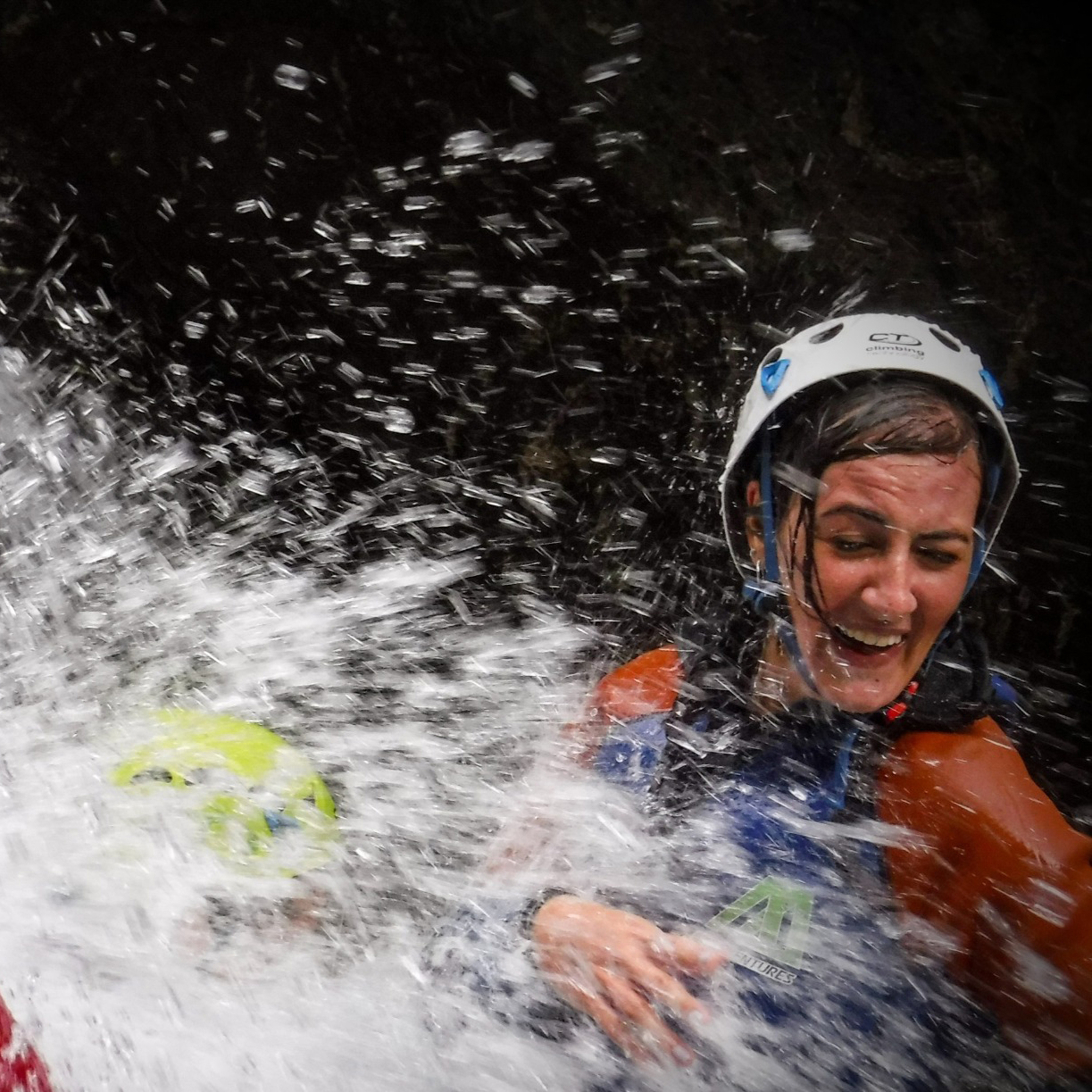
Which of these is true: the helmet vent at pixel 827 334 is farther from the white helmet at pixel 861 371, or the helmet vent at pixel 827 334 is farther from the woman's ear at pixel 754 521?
the woman's ear at pixel 754 521

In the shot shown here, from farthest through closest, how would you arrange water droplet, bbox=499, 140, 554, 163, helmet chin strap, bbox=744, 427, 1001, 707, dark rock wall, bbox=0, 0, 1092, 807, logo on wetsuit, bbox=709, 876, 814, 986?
water droplet, bbox=499, 140, 554, 163, dark rock wall, bbox=0, 0, 1092, 807, helmet chin strap, bbox=744, 427, 1001, 707, logo on wetsuit, bbox=709, 876, 814, 986

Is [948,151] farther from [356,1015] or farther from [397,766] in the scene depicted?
[356,1015]

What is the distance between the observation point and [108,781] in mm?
1810

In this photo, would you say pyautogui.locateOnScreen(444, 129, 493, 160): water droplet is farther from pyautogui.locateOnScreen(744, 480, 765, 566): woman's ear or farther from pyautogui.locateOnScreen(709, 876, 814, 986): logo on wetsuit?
pyautogui.locateOnScreen(709, 876, 814, 986): logo on wetsuit

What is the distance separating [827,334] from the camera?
1.71 metres

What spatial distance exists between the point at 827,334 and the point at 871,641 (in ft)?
1.82

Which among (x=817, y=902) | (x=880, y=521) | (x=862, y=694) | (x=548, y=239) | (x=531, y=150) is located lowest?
(x=817, y=902)

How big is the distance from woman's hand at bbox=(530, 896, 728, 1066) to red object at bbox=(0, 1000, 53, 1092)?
2.45 feet

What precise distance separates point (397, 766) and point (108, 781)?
60 centimetres

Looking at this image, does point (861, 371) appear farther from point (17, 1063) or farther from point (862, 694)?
point (17, 1063)

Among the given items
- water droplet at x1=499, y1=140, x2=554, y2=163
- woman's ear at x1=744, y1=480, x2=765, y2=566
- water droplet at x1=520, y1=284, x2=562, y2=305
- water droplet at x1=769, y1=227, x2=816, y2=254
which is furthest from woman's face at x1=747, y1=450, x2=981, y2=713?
water droplet at x1=499, y1=140, x2=554, y2=163

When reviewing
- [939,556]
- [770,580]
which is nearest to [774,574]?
[770,580]

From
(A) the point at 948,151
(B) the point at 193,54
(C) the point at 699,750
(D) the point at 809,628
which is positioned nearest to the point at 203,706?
(C) the point at 699,750

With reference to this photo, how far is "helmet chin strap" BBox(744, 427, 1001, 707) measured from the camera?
159 centimetres
